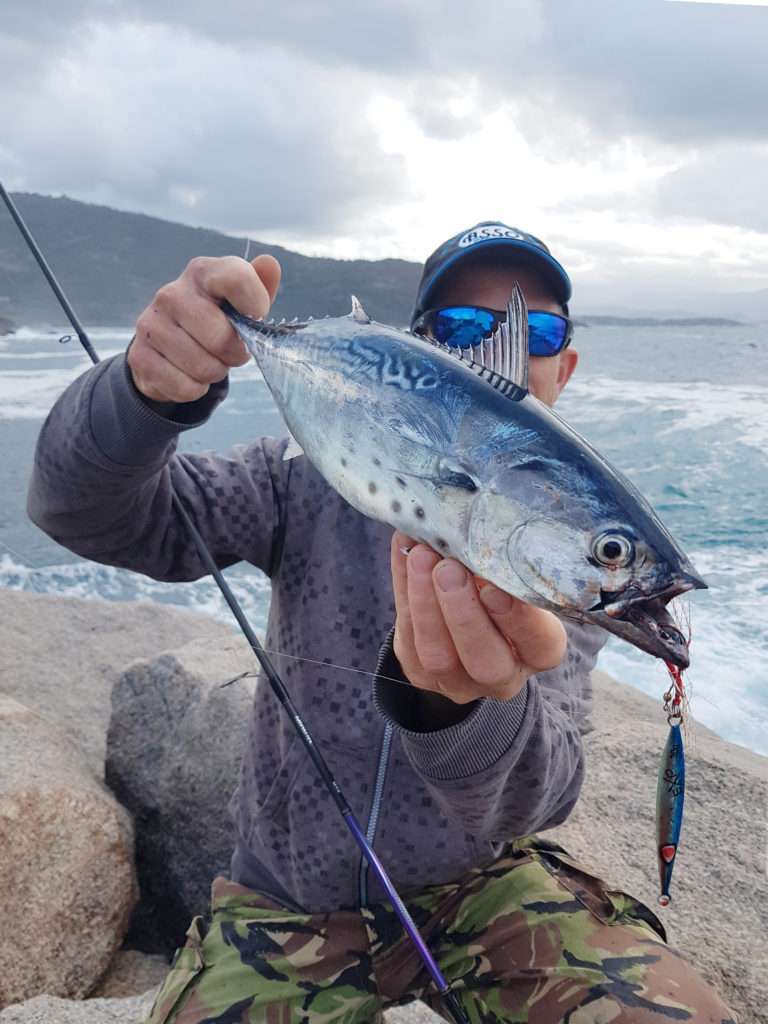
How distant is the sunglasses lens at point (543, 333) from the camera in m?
2.61

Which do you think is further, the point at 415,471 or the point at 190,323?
the point at 190,323

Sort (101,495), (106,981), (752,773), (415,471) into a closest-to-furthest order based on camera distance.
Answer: (415,471), (101,495), (106,981), (752,773)

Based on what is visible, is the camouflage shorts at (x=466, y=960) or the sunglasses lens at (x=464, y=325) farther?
the sunglasses lens at (x=464, y=325)

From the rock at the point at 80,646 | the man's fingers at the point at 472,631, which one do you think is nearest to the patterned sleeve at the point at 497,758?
the man's fingers at the point at 472,631

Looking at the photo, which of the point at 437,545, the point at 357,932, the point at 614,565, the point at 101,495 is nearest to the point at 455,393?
the point at 437,545

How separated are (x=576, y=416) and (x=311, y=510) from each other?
16145 millimetres

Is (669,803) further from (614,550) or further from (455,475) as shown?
(455,475)

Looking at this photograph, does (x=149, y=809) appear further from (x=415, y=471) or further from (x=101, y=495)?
(x=415, y=471)

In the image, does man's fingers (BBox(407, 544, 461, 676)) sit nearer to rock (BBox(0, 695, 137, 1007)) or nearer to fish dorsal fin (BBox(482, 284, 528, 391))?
fish dorsal fin (BBox(482, 284, 528, 391))

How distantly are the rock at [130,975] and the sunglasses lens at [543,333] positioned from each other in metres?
2.93

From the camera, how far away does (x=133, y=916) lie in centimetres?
362

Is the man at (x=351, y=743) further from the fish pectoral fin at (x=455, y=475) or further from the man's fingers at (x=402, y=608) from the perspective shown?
the fish pectoral fin at (x=455, y=475)

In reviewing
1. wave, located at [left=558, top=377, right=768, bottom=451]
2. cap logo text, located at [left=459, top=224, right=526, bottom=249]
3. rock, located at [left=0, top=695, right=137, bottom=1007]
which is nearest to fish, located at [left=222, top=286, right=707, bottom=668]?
cap logo text, located at [left=459, top=224, right=526, bottom=249]

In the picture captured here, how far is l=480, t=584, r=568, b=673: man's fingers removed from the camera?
4.78 feet
